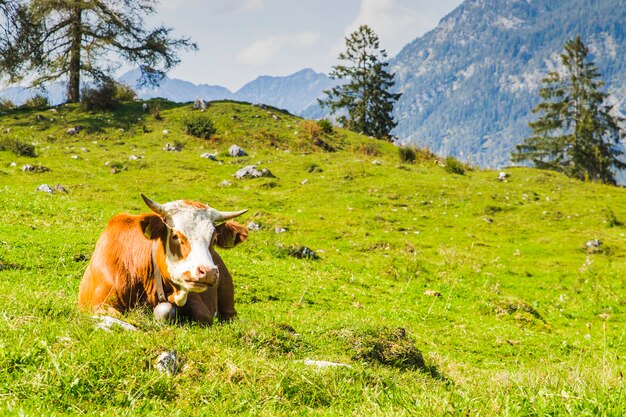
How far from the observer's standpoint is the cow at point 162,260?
6227 millimetres

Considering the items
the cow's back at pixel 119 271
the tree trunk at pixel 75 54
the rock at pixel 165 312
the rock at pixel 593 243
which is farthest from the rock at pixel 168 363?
the tree trunk at pixel 75 54

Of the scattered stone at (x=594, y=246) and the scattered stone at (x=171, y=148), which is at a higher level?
the scattered stone at (x=171, y=148)

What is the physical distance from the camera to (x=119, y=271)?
7.09 meters

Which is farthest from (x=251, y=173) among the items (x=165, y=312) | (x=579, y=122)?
(x=579, y=122)

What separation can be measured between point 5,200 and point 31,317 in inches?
536

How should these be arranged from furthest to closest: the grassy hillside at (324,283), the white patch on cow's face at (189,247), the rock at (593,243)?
the rock at (593,243) < the white patch on cow's face at (189,247) < the grassy hillside at (324,283)

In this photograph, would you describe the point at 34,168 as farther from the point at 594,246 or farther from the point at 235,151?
the point at 594,246

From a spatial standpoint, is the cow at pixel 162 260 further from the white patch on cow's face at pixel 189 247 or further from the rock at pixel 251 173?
the rock at pixel 251 173

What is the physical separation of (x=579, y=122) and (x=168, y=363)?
62675mm

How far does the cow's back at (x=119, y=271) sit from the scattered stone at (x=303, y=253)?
29.5 ft

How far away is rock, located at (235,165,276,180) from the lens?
27969 millimetres

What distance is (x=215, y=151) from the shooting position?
112ft

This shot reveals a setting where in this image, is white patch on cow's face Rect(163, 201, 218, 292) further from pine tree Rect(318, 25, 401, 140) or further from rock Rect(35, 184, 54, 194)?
→ pine tree Rect(318, 25, 401, 140)

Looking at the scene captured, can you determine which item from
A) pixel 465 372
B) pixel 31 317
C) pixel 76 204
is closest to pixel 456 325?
pixel 465 372
